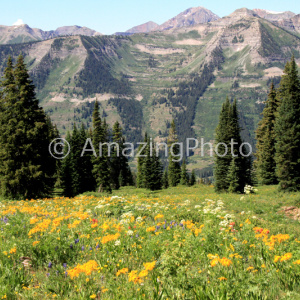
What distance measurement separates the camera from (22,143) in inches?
1105

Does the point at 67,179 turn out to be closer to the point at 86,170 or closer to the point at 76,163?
the point at 76,163

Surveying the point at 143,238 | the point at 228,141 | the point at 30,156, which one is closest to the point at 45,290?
the point at 143,238

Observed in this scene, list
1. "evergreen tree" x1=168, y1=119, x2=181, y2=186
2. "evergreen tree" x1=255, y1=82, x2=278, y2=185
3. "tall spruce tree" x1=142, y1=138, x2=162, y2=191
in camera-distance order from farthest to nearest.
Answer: "evergreen tree" x1=168, y1=119, x2=181, y2=186 < "tall spruce tree" x1=142, y1=138, x2=162, y2=191 < "evergreen tree" x1=255, y1=82, x2=278, y2=185

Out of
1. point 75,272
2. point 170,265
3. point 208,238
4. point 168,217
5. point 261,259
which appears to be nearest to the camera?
point 75,272

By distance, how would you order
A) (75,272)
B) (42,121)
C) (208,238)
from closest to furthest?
(75,272)
(208,238)
(42,121)

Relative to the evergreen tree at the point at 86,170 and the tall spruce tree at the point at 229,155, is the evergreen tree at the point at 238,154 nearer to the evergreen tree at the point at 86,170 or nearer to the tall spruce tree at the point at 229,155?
the tall spruce tree at the point at 229,155

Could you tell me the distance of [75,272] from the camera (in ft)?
13.0

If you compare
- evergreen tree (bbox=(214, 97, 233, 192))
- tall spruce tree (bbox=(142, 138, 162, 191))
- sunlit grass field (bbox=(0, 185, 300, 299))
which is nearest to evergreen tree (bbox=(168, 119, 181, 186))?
tall spruce tree (bbox=(142, 138, 162, 191))

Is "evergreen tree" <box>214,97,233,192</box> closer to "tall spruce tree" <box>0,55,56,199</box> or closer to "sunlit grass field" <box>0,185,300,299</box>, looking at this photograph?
"tall spruce tree" <box>0,55,56,199</box>

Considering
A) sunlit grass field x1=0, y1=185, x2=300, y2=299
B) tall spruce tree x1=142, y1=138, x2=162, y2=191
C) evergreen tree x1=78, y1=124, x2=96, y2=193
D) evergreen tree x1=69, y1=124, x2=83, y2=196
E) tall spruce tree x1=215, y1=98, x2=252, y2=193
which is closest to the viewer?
sunlit grass field x1=0, y1=185, x2=300, y2=299

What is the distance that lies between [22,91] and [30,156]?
7.04 metres

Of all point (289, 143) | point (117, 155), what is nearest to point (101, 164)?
point (117, 155)

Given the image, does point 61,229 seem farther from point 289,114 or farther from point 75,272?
point 289,114

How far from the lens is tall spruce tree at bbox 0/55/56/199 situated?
2714 centimetres
